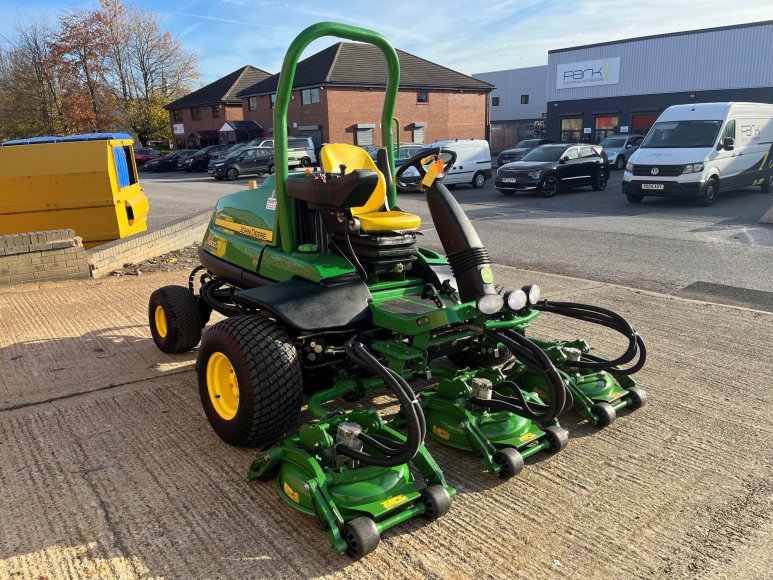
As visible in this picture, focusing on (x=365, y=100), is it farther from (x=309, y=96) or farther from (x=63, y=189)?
(x=63, y=189)

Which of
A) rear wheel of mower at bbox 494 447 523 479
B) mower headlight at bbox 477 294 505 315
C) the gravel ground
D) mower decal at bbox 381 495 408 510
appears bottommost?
the gravel ground

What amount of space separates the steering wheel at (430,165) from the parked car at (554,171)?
41.7 ft

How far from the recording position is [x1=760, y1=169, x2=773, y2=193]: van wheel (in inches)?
629

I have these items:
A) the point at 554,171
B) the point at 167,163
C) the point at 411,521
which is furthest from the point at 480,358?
the point at 167,163

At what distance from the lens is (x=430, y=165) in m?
4.04

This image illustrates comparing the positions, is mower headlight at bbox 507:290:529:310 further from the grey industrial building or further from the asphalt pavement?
the grey industrial building

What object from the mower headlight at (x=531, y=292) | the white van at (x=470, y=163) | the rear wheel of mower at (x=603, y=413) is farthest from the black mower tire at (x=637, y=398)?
the white van at (x=470, y=163)

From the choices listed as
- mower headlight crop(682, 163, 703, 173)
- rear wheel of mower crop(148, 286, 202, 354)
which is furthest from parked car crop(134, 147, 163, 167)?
rear wheel of mower crop(148, 286, 202, 354)

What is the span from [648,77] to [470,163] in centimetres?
1785

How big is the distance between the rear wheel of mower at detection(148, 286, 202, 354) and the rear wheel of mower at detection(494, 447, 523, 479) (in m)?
2.82

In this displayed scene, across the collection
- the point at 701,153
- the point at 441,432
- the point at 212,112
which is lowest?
the point at 441,432

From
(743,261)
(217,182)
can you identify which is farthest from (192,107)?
(743,261)

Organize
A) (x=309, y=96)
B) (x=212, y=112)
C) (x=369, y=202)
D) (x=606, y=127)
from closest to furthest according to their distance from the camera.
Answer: (x=369, y=202), (x=606, y=127), (x=309, y=96), (x=212, y=112)

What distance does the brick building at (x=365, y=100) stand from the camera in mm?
34312
